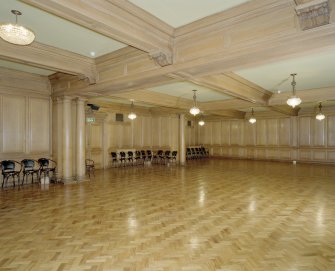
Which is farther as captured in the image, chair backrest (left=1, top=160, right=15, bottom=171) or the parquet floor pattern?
chair backrest (left=1, top=160, right=15, bottom=171)

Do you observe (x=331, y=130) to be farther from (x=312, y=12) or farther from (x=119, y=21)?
(x=119, y=21)

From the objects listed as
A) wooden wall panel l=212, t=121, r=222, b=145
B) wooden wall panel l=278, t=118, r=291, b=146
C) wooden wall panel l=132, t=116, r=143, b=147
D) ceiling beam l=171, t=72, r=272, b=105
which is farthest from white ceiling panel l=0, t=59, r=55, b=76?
wooden wall panel l=278, t=118, r=291, b=146

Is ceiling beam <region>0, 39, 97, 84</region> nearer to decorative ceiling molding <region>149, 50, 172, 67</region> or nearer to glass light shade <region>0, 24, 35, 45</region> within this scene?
glass light shade <region>0, 24, 35, 45</region>

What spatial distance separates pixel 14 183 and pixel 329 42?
27.1 feet

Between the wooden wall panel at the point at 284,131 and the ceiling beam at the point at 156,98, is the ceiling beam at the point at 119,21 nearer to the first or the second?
the ceiling beam at the point at 156,98

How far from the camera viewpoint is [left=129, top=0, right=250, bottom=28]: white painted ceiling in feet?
10.8

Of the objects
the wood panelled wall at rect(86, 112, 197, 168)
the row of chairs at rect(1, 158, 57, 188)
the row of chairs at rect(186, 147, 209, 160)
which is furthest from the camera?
the row of chairs at rect(186, 147, 209, 160)

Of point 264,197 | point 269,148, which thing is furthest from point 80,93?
point 269,148

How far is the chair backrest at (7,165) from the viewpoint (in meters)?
6.64

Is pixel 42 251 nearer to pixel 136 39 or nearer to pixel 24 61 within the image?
pixel 136 39

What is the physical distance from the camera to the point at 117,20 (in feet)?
10.8

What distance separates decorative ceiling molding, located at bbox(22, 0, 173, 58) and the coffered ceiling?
0.01 meters

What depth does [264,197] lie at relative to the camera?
5781 millimetres

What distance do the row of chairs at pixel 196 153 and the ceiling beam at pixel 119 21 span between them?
39.7ft
